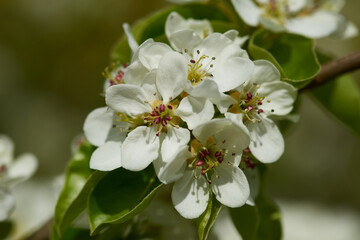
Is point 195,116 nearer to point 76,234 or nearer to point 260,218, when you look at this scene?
point 260,218

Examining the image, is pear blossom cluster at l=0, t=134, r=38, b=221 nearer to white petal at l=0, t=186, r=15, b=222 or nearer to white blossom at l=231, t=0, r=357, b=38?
white petal at l=0, t=186, r=15, b=222

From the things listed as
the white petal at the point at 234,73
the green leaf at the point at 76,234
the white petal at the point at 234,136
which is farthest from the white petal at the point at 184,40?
the green leaf at the point at 76,234

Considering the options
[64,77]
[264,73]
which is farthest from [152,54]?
[64,77]

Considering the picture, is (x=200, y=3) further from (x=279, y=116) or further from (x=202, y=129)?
(x=202, y=129)

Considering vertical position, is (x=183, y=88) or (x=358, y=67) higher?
(x=183, y=88)

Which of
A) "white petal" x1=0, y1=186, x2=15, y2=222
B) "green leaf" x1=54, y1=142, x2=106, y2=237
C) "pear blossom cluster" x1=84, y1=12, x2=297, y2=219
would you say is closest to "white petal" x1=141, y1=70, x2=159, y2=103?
"pear blossom cluster" x1=84, y1=12, x2=297, y2=219

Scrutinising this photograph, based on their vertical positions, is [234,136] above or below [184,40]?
below

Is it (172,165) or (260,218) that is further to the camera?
(260,218)

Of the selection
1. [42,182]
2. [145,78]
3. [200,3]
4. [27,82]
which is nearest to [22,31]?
[27,82]
